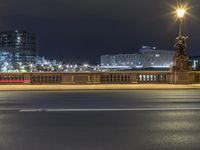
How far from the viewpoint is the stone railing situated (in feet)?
120

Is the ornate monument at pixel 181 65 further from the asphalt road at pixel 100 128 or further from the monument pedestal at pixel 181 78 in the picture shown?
the asphalt road at pixel 100 128

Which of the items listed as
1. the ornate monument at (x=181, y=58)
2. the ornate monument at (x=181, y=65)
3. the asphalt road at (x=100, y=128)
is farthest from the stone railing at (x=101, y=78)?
the asphalt road at (x=100, y=128)

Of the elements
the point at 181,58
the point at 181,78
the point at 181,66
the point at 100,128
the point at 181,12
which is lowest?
the point at 100,128

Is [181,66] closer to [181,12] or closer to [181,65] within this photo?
[181,65]

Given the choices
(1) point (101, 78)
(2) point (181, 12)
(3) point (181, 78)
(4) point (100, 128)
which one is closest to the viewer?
(4) point (100, 128)

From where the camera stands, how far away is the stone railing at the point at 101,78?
120 ft

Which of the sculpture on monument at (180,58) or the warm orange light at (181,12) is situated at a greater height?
the warm orange light at (181,12)

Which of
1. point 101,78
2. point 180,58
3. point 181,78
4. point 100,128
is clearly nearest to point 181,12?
point 180,58

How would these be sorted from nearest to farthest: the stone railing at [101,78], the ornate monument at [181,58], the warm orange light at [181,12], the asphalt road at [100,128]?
the asphalt road at [100,128], the warm orange light at [181,12], the ornate monument at [181,58], the stone railing at [101,78]

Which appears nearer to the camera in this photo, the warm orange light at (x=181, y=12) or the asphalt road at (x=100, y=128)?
the asphalt road at (x=100, y=128)

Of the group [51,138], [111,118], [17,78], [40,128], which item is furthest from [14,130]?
[17,78]

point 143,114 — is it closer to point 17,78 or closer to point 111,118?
point 111,118

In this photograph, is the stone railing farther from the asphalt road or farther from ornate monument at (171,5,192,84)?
the asphalt road

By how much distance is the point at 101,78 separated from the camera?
123ft
